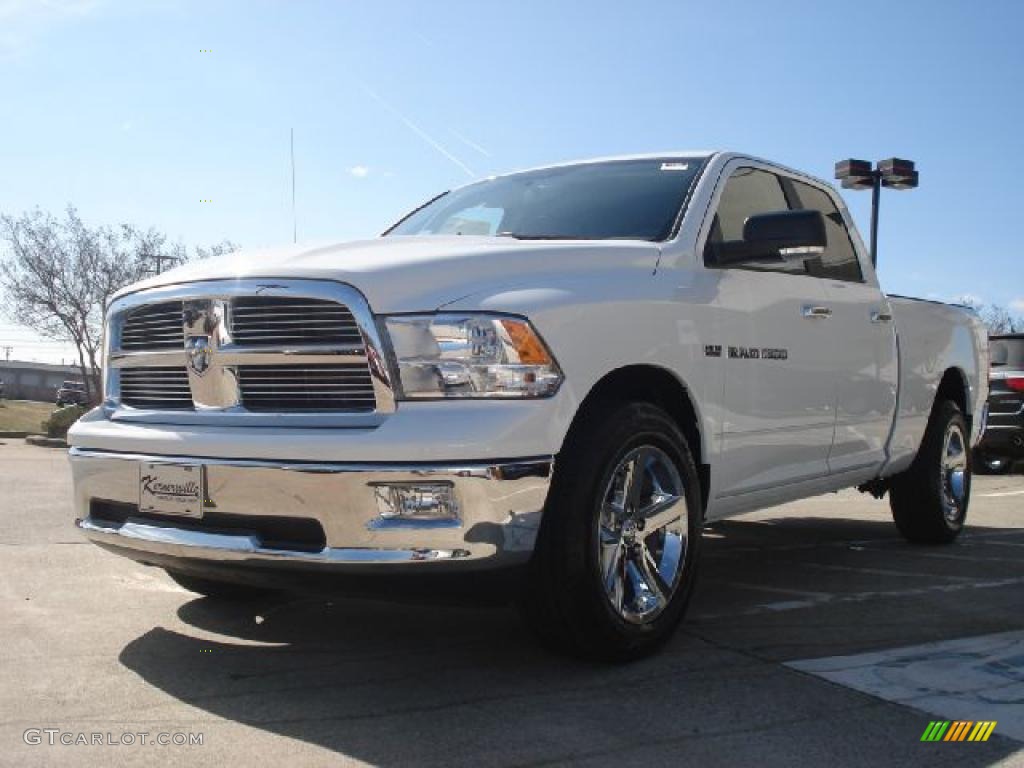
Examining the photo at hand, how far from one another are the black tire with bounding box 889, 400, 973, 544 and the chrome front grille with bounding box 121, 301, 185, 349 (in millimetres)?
4617

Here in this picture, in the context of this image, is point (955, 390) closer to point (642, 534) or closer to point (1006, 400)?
point (642, 534)

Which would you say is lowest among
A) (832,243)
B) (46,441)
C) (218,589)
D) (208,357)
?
(46,441)

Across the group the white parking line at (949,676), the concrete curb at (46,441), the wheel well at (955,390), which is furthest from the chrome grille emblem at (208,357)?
the concrete curb at (46,441)

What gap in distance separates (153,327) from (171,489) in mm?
668

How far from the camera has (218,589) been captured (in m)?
4.62

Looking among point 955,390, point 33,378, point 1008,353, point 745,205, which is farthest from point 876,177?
point 33,378

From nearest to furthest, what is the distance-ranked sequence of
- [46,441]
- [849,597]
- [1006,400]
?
[849,597] → [1006,400] → [46,441]

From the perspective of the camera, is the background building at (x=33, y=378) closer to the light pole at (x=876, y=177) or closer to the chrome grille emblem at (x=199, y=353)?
the light pole at (x=876, y=177)

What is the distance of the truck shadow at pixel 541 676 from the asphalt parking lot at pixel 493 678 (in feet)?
0.04

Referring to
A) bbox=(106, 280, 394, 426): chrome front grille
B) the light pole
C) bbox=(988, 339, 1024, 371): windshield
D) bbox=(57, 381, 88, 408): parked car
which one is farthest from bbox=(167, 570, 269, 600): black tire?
bbox=(57, 381, 88, 408): parked car

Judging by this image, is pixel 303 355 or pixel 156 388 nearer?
pixel 303 355

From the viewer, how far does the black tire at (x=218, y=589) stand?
4.53m

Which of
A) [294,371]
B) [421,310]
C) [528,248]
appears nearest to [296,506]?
[294,371]

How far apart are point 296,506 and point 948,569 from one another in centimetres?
406
